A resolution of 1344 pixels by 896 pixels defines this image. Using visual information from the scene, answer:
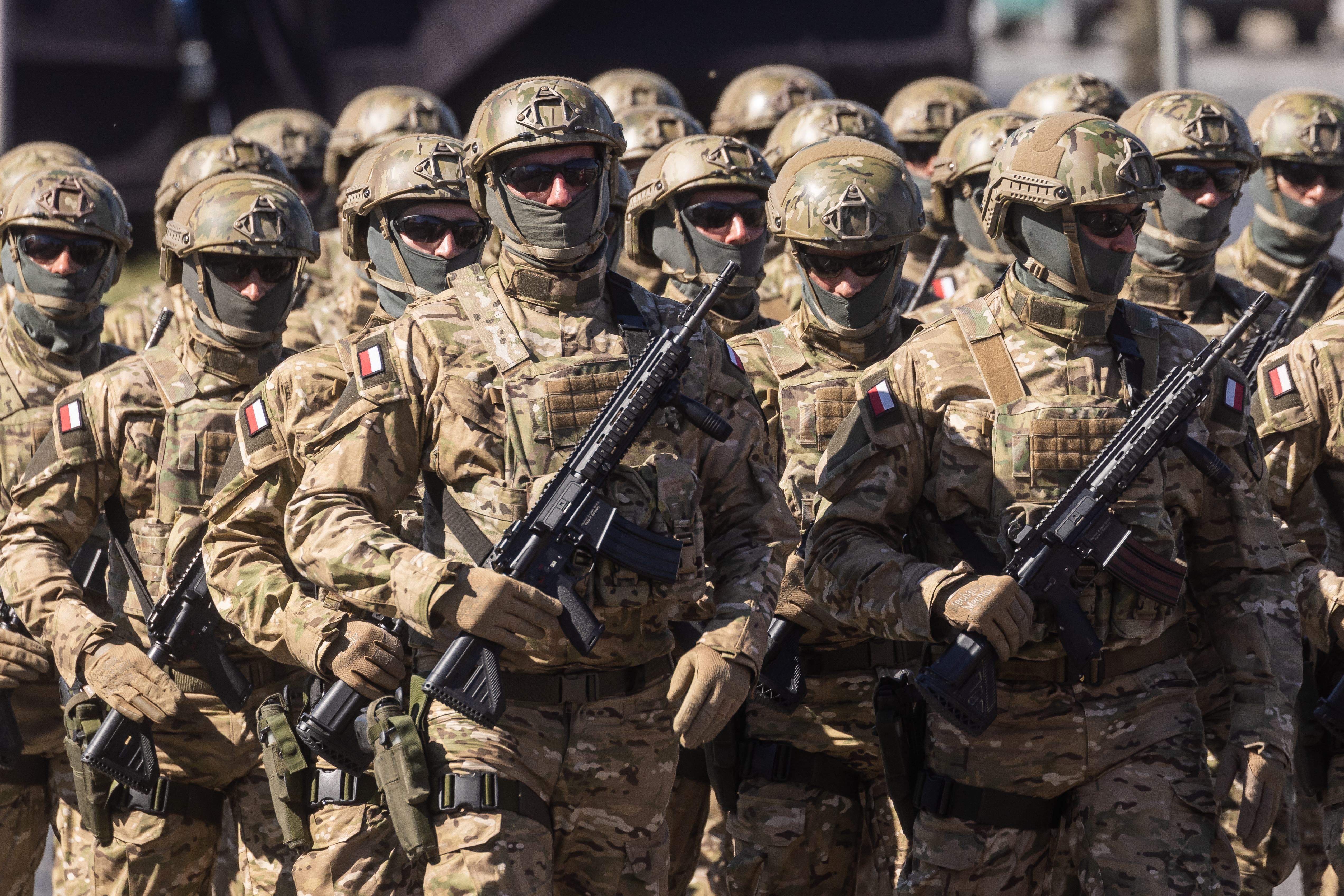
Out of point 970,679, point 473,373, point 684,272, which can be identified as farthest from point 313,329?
point 970,679

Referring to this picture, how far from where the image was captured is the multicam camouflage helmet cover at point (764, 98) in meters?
12.4

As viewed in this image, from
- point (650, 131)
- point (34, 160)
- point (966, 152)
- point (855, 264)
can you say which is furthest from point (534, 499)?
point (34, 160)

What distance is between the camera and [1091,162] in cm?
567

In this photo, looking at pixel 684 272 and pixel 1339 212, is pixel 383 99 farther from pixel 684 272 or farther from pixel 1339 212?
pixel 1339 212

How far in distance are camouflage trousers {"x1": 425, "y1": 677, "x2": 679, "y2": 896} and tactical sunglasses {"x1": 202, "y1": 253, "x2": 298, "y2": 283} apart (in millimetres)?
2454

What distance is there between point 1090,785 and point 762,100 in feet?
24.9

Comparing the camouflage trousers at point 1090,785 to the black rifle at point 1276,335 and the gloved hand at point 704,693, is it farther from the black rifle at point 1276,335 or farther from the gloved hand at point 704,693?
the black rifle at point 1276,335

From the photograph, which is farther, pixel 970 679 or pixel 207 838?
pixel 207 838

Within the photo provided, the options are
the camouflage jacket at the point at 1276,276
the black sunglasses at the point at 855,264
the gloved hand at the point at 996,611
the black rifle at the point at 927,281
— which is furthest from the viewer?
the black rifle at the point at 927,281

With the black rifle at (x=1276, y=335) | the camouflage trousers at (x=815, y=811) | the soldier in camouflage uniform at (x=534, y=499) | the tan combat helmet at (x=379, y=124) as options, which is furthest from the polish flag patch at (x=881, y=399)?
the tan combat helmet at (x=379, y=124)

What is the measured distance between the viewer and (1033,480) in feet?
18.3

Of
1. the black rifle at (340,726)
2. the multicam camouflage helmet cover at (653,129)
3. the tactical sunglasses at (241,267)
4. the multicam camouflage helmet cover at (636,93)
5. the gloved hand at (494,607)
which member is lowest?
the black rifle at (340,726)

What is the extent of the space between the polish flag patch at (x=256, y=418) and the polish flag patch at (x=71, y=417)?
82cm

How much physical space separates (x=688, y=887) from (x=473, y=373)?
3.22m
